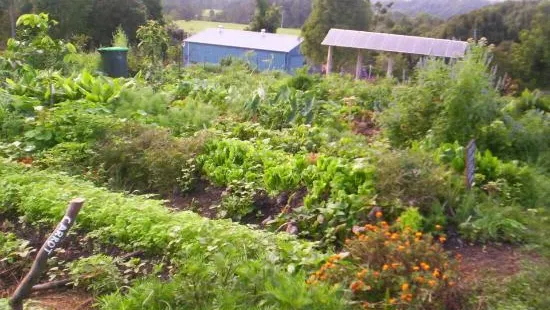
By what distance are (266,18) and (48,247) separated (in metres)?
34.5

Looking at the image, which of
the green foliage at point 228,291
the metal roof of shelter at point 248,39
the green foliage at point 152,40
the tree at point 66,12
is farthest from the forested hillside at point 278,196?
the metal roof of shelter at point 248,39

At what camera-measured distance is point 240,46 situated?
30.0 meters

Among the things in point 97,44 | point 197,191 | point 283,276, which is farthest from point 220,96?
point 97,44

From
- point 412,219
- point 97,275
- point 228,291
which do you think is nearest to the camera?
point 228,291

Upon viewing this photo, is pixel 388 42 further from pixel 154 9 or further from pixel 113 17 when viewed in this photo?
pixel 154 9

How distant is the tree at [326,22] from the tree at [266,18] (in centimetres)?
952

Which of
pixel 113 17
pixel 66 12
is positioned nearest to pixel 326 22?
pixel 113 17

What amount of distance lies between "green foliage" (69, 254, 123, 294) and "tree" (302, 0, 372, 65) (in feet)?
73.8

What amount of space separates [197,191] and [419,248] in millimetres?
A: 2768

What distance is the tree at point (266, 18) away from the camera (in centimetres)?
3566

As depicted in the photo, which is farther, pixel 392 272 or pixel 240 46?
pixel 240 46

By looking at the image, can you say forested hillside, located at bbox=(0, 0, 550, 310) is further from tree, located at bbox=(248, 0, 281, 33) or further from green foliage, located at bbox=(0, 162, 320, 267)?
tree, located at bbox=(248, 0, 281, 33)

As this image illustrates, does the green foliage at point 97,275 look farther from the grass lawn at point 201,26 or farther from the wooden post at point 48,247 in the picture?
the grass lawn at point 201,26

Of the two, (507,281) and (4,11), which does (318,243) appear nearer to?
(507,281)
